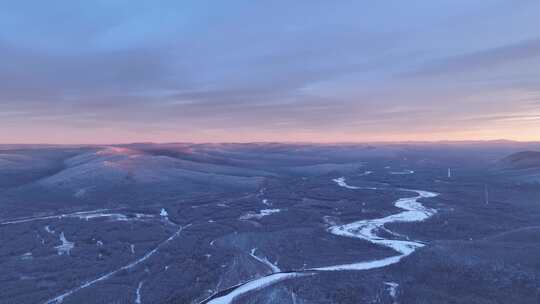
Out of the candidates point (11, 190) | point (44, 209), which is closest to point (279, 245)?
point (44, 209)

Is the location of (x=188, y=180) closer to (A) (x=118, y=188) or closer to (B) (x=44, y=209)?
(A) (x=118, y=188)

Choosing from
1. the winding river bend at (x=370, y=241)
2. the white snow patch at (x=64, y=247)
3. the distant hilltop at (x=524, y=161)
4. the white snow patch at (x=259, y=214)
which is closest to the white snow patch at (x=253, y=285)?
the winding river bend at (x=370, y=241)

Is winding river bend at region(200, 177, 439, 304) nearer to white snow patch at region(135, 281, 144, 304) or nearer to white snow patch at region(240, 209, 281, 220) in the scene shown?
white snow patch at region(135, 281, 144, 304)

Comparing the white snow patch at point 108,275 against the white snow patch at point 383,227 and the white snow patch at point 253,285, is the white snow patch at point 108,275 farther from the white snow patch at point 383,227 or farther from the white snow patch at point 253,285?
the white snow patch at point 383,227

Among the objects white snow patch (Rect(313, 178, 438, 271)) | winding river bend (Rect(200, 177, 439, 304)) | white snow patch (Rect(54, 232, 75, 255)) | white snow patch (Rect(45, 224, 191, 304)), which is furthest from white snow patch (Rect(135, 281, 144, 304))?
white snow patch (Rect(313, 178, 438, 271))

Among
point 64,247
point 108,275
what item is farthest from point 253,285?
point 64,247

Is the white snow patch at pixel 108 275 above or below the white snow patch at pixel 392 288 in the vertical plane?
below
